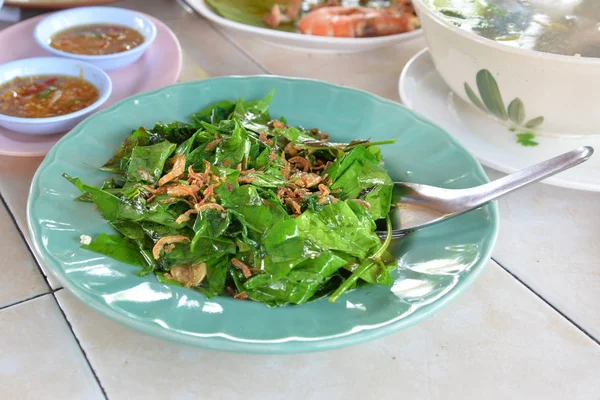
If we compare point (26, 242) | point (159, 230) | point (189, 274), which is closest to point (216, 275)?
point (189, 274)

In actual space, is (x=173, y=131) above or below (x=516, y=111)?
below

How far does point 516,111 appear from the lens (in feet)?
4.72

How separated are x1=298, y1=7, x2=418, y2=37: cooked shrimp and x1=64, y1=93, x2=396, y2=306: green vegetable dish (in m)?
0.84

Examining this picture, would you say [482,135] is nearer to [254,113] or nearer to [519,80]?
[519,80]

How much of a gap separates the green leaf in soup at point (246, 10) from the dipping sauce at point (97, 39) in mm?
314

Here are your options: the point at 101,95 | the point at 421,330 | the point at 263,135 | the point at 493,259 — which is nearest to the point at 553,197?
the point at 493,259

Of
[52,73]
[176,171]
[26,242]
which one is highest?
[176,171]

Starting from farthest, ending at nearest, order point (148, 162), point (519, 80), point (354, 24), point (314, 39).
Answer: point (354, 24)
point (314, 39)
point (519, 80)
point (148, 162)

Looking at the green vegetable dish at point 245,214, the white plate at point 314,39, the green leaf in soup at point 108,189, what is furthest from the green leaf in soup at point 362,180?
the white plate at point 314,39

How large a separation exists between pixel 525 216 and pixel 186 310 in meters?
0.87

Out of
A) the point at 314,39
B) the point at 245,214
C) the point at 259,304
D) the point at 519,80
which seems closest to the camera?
the point at 259,304

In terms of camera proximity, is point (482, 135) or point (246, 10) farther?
point (246, 10)

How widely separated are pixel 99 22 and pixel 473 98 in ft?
4.29

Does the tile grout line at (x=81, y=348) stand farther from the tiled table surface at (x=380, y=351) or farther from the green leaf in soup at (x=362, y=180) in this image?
the green leaf in soup at (x=362, y=180)
